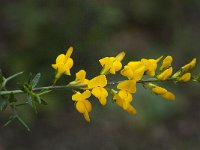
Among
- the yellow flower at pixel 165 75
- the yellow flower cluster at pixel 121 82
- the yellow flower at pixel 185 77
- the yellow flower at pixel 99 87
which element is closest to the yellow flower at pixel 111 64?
the yellow flower cluster at pixel 121 82

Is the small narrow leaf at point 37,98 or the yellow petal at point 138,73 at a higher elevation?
the yellow petal at point 138,73

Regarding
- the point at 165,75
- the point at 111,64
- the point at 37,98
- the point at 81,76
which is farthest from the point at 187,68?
the point at 37,98

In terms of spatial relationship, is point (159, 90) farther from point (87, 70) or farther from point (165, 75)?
point (87, 70)

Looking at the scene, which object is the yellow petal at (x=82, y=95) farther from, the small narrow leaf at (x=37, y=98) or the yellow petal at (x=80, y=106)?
the small narrow leaf at (x=37, y=98)

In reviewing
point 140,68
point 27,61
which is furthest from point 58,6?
point 140,68

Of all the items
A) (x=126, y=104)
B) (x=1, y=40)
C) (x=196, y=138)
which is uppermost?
(x=126, y=104)

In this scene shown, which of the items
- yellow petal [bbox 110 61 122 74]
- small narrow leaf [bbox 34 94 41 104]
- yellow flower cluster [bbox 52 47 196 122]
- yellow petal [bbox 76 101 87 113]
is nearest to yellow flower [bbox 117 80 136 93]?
yellow flower cluster [bbox 52 47 196 122]

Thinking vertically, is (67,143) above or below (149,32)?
below

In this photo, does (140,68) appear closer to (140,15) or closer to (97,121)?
(97,121)

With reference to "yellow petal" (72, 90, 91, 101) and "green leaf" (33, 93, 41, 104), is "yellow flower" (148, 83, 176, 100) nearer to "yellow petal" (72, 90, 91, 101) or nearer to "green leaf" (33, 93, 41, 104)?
"yellow petal" (72, 90, 91, 101)
